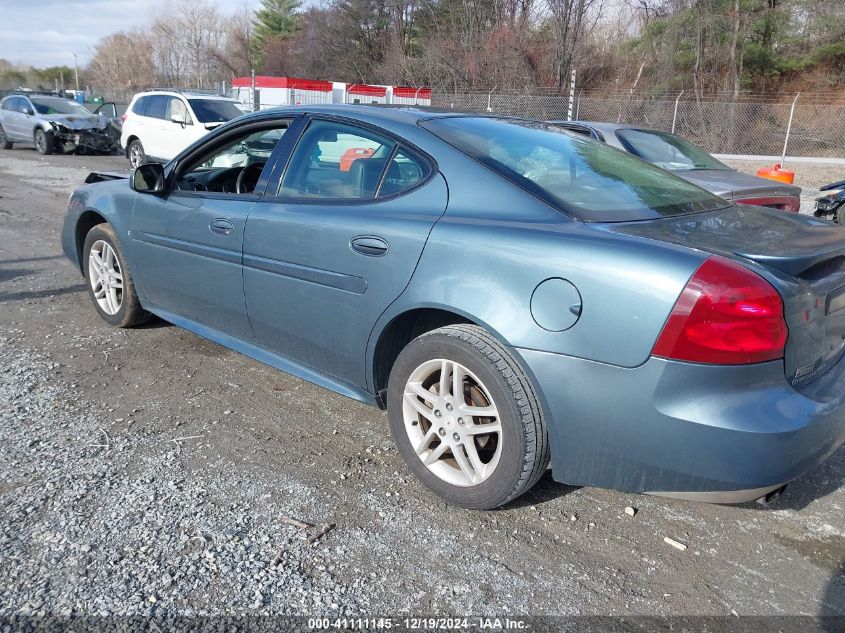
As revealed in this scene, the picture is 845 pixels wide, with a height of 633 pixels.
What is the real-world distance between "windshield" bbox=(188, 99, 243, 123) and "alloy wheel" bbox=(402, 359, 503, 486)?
12200mm

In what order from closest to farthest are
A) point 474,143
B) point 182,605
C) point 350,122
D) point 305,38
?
point 182,605 → point 474,143 → point 350,122 → point 305,38

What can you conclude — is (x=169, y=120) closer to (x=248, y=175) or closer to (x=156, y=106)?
(x=156, y=106)

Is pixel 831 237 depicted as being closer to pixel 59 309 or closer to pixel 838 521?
pixel 838 521

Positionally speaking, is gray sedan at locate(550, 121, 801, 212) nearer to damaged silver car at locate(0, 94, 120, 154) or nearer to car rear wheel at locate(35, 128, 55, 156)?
damaged silver car at locate(0, 94, 120, 154)

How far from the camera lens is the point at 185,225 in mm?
3754

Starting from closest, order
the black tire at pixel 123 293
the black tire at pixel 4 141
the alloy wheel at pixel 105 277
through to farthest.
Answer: the black tire at pixel 123 293 < the alloy wheel at pixel 105 277 < the black tire at pixel 4 141

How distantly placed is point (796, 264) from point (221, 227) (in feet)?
8.67

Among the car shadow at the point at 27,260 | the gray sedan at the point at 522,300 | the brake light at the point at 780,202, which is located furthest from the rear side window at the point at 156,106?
the brake light at the point at 780,202

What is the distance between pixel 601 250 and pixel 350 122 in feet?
4.95

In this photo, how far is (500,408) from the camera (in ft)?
8.17

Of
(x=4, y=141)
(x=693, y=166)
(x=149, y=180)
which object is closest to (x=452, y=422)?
(x=149, y=180)

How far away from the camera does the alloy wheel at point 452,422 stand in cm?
263

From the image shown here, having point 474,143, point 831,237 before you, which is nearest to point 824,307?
point 831,237

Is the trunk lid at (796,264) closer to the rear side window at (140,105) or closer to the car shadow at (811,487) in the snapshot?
the car shadow at (811,487)
